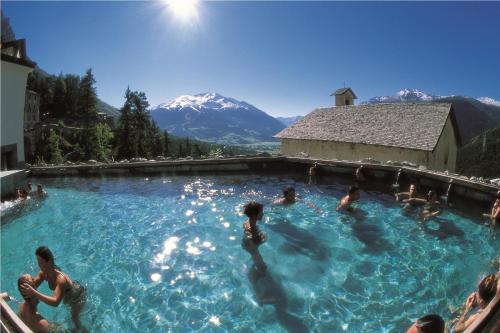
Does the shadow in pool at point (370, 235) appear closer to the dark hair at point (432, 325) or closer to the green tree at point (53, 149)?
the dark hair at point (432, 325)

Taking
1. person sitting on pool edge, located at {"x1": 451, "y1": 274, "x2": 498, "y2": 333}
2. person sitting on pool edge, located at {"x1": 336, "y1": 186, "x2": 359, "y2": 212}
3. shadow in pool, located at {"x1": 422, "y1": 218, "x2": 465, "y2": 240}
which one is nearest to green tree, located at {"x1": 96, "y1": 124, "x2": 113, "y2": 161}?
person sitting on pool edge, located at {"x1": 336, "y1": 186, "x2": 359, "y2": 212}

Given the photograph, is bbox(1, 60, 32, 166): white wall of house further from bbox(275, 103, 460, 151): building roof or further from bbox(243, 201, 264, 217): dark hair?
bbox(275, 103, 460, 151): building roof

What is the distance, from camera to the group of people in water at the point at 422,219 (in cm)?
358

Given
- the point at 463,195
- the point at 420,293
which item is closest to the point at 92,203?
the point at 420,293

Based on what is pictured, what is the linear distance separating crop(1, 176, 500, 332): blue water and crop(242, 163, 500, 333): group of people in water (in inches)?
13.0

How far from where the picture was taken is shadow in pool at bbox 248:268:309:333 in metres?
5.00

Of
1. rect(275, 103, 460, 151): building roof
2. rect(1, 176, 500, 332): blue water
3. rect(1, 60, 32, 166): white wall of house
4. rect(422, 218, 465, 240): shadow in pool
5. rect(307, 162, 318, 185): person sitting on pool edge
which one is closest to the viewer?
rect(1, 176, 500, 332): blue water

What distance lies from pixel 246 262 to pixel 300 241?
1.80 m

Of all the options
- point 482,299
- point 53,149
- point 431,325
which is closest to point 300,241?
point 482,299

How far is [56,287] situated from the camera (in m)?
4.92

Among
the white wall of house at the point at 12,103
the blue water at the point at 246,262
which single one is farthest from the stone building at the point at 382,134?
the white wall of house at the point at 12,103

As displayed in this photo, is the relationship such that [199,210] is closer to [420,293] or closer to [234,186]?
[234,186]

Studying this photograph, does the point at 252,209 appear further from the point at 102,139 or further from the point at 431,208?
the point at 102,139

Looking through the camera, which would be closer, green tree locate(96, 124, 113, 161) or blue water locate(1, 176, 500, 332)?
blue water locate(1, 176, 500, 332)
